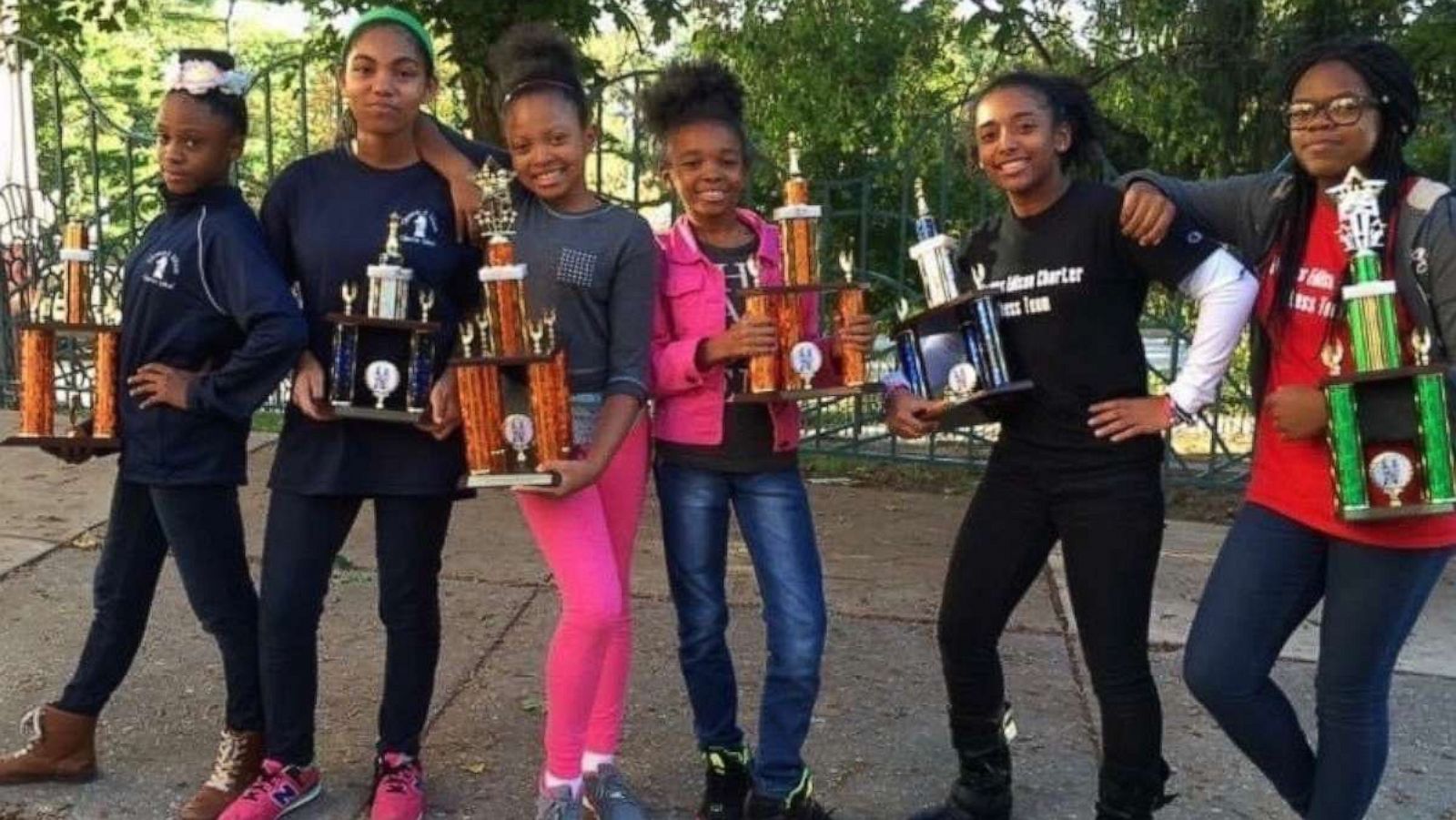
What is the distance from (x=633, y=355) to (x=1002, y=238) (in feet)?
2.73

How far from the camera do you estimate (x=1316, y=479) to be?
266 centimetres

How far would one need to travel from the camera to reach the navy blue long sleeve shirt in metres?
2.98

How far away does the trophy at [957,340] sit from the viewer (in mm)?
2908

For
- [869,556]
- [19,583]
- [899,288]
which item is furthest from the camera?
[899,288]

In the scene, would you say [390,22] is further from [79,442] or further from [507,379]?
[79,442]

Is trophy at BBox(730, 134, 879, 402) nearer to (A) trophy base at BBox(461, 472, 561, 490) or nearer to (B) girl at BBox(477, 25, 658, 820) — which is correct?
(B) girl at BBox(477, 25, 658, 820)

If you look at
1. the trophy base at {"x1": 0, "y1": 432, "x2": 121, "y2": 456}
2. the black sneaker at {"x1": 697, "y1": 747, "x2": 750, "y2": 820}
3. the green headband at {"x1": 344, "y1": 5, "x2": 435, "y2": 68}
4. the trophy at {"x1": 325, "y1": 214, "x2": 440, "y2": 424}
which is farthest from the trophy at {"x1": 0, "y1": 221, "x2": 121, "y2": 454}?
the black sneaker at {"x1": 697, "y1": 747, "x2": 750, "y2": 820}

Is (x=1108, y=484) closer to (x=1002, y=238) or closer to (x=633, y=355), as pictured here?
(x=1002, y=238)

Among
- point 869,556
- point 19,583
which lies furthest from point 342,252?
→ point 869,556

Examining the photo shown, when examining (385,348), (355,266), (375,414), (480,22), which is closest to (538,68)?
(355,266)

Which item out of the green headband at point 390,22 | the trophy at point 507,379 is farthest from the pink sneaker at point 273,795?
the green headband at point 390,22

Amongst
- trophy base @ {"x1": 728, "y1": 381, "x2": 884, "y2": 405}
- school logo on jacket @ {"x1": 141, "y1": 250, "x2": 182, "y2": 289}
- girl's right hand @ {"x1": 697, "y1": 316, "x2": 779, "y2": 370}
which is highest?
school logo on jacket @ {"x1": 141, "y1": 250, "x2": 182, "y2": 289}

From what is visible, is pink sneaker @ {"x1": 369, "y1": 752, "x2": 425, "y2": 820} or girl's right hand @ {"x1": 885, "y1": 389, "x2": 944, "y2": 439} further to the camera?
pink sneaker @ {"x1": 369, "y1": 752, "x2": 425, "y2": 820}

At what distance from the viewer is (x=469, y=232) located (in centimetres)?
304
